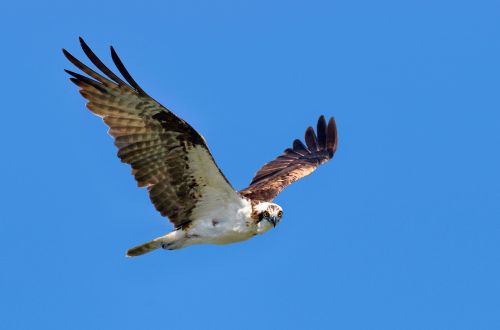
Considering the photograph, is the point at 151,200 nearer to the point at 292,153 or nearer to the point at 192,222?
the point at 192,222

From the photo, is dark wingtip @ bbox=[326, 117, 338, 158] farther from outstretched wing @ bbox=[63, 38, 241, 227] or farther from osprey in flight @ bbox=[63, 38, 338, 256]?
outstretched wing @ bbox=[63, 38, 241, 227]

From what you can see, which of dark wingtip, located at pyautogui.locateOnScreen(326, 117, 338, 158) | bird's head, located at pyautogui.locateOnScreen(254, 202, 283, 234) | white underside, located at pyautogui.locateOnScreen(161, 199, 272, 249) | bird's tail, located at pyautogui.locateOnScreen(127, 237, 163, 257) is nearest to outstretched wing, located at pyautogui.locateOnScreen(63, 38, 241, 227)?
white underside, located at pyautogui.locateOnScreen(161, 199, 272, 249)

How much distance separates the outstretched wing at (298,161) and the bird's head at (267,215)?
1.95m

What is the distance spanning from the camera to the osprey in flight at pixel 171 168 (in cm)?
1120

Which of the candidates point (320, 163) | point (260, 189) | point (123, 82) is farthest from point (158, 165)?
point (320, 163)

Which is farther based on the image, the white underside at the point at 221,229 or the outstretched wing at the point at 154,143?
the white underside at the point at 221,229

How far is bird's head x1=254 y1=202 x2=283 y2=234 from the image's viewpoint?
462 inches

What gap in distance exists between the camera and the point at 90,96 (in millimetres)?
11375

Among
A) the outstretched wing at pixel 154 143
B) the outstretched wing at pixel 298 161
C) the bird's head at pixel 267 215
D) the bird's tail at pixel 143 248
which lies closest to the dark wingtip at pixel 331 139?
the outstretched wing at pixel 298 161

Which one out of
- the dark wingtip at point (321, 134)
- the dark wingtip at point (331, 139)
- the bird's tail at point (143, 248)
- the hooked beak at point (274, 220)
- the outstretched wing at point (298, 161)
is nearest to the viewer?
the hooked beak at point (274, 220)

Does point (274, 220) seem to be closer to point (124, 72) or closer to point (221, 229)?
point (221, 229)

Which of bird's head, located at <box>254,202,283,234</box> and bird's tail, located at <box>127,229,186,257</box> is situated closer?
bird's head, located at <box>254,202,283,234</box>

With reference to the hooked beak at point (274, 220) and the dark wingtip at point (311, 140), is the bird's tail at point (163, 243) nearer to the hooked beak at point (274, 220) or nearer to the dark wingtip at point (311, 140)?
the hooked beak at point (274, 220)

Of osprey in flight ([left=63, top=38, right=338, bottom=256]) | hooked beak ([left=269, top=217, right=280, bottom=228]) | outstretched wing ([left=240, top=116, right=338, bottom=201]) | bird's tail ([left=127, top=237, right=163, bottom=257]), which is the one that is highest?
outstretched wing ([left=240, top=116, right=338, bottom=201])
